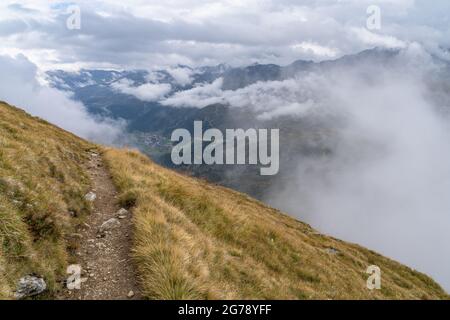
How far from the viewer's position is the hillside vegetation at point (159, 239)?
11156 mm

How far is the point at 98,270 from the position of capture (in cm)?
1226

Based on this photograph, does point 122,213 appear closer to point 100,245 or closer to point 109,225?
point 109,225

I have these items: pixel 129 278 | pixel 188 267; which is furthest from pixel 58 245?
pixel 188 267

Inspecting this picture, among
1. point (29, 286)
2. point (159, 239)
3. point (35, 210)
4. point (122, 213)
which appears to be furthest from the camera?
point (122, 213)

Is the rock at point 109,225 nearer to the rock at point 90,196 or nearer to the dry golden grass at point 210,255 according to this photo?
the dry golden grass at point 210,255

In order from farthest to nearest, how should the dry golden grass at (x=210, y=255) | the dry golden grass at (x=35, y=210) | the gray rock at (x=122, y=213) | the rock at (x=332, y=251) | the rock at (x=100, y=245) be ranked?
1. the rock at (x=332, y=251)
2. the gray rock at (x=122, y=213)
3. the rock at (x=100, y=245)
4. the dry golden grass at (x=35, y=210)
5. the dry golden grass at (x=210, y=255)

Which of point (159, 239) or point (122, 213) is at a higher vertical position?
point (122, 213)

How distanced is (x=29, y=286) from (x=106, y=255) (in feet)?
9.65

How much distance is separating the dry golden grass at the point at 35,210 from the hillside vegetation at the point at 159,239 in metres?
0.03

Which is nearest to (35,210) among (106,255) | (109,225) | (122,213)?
(109,225)

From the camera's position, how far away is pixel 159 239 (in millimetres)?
Answer: 12898

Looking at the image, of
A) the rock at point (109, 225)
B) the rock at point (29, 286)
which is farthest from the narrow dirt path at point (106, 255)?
the rock at point (29, 286)

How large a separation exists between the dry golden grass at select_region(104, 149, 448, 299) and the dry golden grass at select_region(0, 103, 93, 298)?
2.55 m
